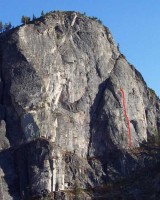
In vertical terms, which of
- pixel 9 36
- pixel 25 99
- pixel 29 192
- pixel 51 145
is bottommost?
pixel 29 192

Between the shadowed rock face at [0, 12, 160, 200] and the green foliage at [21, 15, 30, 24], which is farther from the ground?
the green foliage at [21, 15, 30, 24]

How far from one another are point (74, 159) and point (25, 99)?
1274 centimetres

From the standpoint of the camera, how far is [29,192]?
95.8 meters

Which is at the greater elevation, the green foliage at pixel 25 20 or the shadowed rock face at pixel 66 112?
the green foliage at pixel 25 20

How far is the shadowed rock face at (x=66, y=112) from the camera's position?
97875 mm

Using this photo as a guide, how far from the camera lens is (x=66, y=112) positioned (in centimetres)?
10531

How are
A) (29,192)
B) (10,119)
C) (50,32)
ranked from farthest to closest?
(50,32) < (10,119) < (29,192)

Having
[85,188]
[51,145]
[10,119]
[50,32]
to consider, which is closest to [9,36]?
[50,32]

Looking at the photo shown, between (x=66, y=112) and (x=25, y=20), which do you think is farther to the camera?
(x=25, y=20)

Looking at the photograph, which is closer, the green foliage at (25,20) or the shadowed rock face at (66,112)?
the shadowed rock face at (66,112)

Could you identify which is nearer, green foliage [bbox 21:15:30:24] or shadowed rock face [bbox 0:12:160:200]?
shadowed rock face [bbox 0:12:160:200]

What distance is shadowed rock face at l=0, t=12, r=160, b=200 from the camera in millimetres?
97875

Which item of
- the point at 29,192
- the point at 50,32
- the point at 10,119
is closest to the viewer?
the point at 29,192

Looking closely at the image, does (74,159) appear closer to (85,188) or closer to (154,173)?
(85,188)
